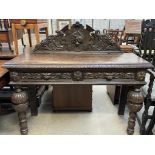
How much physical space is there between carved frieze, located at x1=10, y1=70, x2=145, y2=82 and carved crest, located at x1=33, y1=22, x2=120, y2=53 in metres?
0.32

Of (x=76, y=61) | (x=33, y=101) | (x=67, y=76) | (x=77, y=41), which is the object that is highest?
(x=77, y=41)

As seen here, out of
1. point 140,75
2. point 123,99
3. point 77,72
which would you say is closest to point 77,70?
point 77,72

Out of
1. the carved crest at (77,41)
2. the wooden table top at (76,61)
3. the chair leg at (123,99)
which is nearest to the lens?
the wooden table top at (76,61)

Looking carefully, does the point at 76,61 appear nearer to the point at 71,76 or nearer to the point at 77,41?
the point at 71,76

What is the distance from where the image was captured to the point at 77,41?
5.04 feet

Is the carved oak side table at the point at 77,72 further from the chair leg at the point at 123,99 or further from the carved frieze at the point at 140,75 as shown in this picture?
the chair leg at the point at 123,99

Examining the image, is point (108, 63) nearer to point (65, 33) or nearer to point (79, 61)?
point (79, 61)

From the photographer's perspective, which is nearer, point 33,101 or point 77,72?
point 77,72

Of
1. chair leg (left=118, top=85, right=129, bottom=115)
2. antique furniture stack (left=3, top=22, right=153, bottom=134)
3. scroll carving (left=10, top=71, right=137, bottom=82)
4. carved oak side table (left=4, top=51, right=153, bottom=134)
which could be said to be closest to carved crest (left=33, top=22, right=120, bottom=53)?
antique furniture stack (left=3, top=22, right=153, bottom=134)

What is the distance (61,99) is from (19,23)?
1009 mm

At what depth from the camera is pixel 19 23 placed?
212cm

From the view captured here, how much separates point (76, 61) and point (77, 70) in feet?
0.26

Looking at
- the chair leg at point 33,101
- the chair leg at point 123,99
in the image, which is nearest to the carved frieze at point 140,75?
the chair leg at point 123,99

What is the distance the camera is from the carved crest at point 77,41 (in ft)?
5.01
